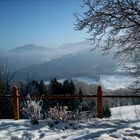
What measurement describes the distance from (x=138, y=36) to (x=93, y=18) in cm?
189

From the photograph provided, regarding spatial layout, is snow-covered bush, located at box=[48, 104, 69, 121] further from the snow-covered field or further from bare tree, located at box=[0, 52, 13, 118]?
bare tree, located at box=[0, 52, 13, 118]

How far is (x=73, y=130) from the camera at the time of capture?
8.91 meters

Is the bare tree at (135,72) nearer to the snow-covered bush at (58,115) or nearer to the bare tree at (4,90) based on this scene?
the bare tree at (4,90)

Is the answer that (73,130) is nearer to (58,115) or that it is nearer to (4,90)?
(58,115)

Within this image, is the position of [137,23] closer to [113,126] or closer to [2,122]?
[113,126]

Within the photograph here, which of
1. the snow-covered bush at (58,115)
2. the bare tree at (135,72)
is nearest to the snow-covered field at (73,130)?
the snow-covered bush at (58,115)

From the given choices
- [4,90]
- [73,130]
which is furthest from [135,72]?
[73,130]

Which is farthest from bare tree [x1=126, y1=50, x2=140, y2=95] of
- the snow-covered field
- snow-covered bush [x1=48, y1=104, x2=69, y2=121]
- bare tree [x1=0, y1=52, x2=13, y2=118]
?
snow-covered bush [x1=48, y1=104, x2=69, y2=121]

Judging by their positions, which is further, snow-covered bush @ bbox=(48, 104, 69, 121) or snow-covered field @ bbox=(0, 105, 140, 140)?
snow-covered bush @ bbox=(48, 104, 69, 121)

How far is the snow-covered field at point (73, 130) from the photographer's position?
802 centimetres

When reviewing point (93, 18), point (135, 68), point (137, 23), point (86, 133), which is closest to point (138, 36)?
point (137, 23)

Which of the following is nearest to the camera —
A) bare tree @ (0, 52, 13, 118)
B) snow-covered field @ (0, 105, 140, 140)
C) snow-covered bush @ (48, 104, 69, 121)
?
snow-covered field @ (0, 105, 140, 140)

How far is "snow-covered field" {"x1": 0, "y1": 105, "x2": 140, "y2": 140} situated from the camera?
8.02m

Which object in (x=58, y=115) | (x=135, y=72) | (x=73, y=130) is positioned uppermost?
(x=135, y=72)
